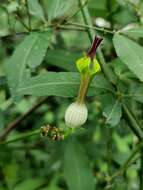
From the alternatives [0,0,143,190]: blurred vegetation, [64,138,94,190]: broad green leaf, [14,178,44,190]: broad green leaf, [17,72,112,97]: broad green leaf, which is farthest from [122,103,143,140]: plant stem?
[14,178,44,190]: broad green leaf

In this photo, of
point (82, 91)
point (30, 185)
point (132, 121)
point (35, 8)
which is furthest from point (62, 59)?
point (30, 185)

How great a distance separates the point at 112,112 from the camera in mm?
1274

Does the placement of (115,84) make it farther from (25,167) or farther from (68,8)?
(25,167)

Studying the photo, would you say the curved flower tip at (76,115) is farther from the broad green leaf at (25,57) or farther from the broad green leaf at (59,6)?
the broad green leaf at (59,6)

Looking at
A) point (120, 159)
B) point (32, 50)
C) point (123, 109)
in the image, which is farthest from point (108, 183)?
point (32, 50)

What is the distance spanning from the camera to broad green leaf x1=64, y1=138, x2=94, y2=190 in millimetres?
1635

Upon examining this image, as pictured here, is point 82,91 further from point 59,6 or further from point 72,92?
point 59,6

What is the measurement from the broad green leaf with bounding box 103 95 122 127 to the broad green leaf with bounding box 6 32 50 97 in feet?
0.64

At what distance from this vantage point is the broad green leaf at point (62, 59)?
5.12 feet

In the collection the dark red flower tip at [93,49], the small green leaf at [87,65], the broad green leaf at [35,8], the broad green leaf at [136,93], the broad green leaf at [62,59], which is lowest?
the broad green leaf at [136,93]

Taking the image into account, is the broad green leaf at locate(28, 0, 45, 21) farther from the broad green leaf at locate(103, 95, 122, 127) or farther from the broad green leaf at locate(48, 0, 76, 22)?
the broad green leaf at locate(103, 95, 122, 127)

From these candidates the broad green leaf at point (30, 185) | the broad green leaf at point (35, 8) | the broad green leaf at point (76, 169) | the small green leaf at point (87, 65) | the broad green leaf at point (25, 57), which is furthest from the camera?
the broad green leaf at point (30, 185)

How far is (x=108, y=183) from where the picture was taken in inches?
64.2

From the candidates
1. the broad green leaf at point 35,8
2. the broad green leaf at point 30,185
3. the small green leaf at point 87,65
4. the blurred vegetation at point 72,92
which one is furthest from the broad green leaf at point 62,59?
the broad green leaf at point 30,185
